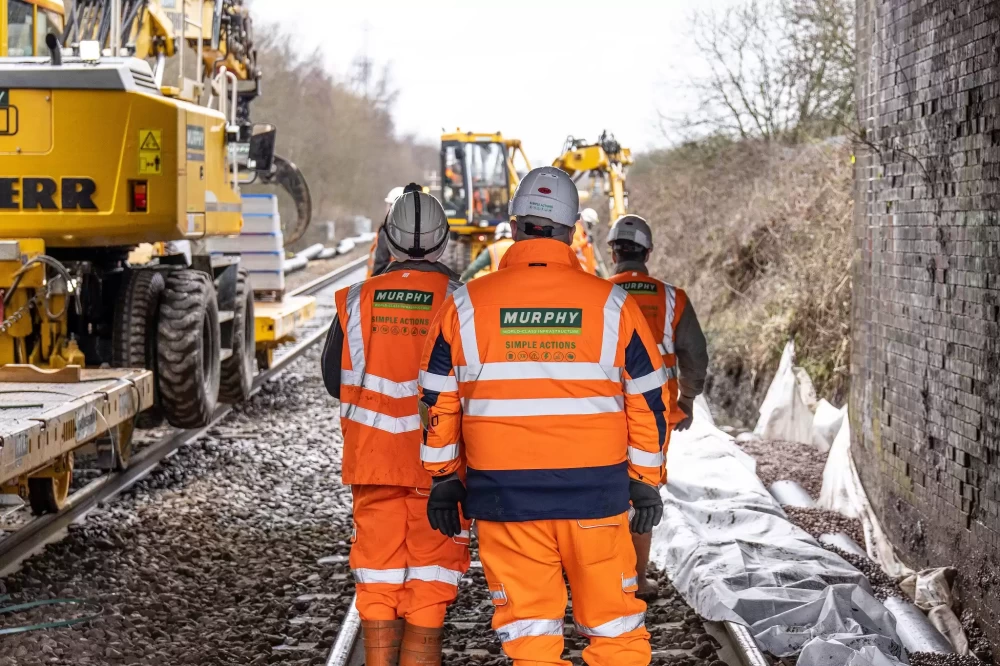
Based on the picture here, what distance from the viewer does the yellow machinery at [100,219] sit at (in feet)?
25.4

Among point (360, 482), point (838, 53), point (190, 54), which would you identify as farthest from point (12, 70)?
point (838, 53)

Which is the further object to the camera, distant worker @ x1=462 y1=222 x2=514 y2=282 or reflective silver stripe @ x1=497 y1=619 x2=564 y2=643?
distant worker @ x1=462 y1=222 x2=514 y2=282

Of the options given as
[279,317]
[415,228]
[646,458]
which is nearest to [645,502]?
[646,458]

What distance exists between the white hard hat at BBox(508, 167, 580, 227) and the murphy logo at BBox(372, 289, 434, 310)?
2.14 feet

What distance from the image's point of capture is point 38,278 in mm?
7891

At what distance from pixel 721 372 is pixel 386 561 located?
11671mm

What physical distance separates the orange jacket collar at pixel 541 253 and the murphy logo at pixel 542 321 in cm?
20

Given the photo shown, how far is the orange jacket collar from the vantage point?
14.3 feet

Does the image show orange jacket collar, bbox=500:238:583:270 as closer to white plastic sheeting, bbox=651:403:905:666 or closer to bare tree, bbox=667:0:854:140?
white plastic sheeting, bbox=651:403:905:666

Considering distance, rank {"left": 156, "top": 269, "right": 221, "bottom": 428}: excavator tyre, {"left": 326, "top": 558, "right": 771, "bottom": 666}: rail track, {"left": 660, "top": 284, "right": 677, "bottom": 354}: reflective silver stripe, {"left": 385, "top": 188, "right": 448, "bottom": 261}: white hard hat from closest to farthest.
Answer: {"left": 385, "top": 188, "right": 448, "bottom": 261}: white hard hat
{"left": 326, "top": 558, "right": 771, "bottom": 666}: rail track
{"left": 660, "top": 284, "right": 677, "bottom": 354}: reflective silver stripe
{"left": 156, "top": 269, "right": 221, "bottom": 428}: excavator tyre

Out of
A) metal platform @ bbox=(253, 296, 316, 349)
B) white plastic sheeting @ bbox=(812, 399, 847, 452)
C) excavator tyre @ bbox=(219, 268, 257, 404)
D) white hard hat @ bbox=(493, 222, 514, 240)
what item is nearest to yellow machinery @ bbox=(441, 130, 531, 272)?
metal platform @ bbox=(253, 296, 316, 349)

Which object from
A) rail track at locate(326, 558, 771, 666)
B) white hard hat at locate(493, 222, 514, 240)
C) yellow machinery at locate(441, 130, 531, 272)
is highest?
yellow machinery at locate(441, 130, 531, 272)

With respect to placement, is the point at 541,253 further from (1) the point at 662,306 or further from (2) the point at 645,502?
(1) the point at 662,306

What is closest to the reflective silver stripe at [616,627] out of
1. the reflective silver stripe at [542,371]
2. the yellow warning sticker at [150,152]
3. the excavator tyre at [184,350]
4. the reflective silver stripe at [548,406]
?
the reflective silver stripe at [548,406]
